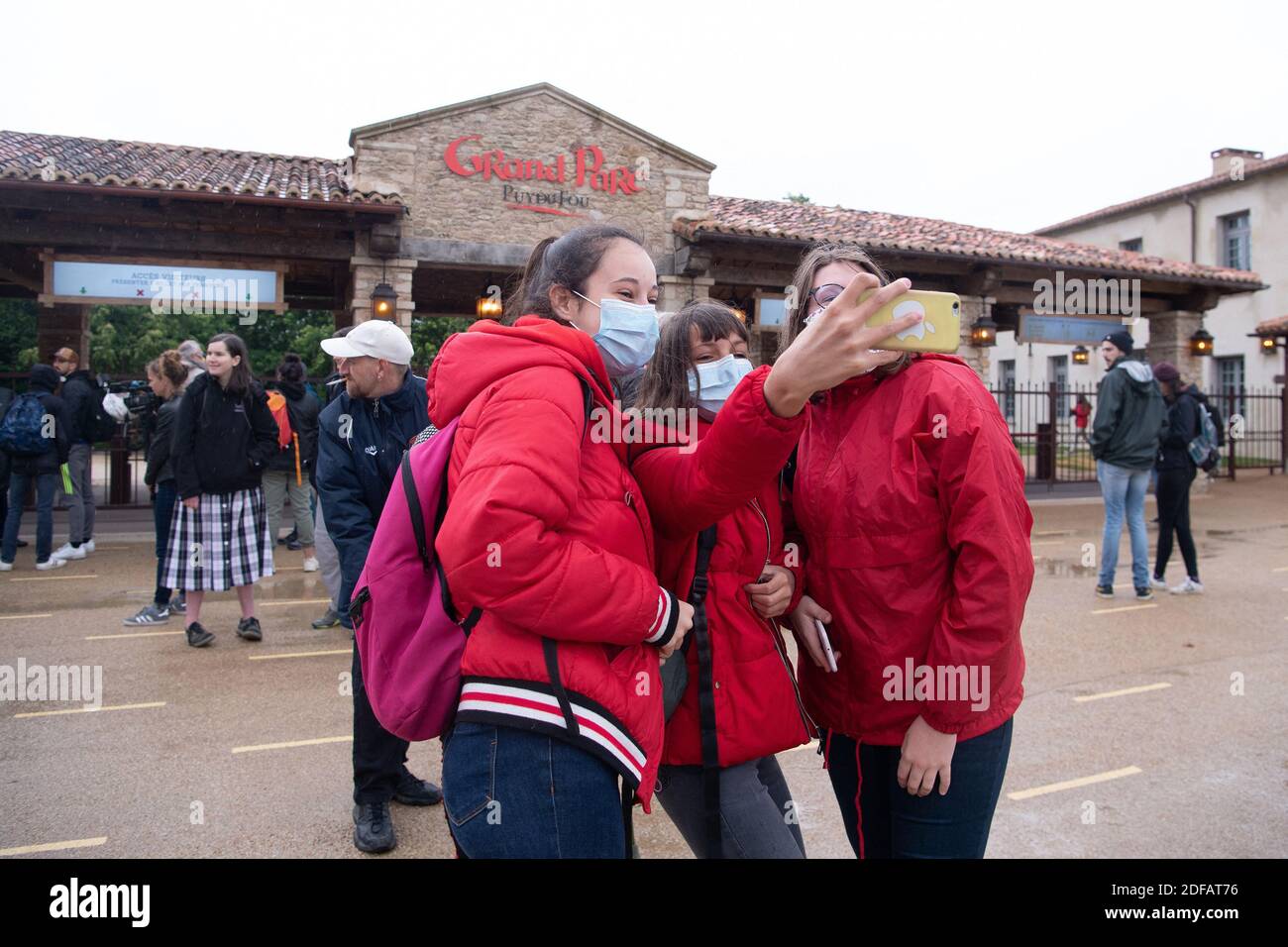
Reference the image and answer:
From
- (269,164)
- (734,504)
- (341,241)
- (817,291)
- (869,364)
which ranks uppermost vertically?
(269,164)

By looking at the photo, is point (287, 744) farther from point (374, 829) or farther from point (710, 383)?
point (710, 383)

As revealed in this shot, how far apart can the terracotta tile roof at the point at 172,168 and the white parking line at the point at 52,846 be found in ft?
30.0

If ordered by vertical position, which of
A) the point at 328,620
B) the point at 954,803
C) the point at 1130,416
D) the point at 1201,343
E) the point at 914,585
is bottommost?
the point at 328,620

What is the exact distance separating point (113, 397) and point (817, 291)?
1117 centimetres

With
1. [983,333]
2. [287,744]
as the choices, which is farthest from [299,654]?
[983,333]

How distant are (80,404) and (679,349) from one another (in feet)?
29.0

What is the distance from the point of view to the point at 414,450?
5.24 ft

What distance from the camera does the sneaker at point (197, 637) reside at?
5.83 meters

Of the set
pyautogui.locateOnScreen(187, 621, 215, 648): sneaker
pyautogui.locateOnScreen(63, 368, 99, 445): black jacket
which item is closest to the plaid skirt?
pyautogui.locateOnScreen(187, 621, 215, 648): sneaker

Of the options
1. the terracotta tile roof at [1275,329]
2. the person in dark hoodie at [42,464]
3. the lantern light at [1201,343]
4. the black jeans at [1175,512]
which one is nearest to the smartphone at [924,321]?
the black jeans at [1175,512]

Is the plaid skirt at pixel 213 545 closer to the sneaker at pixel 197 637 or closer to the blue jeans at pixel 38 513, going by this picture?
the sneaker at pixel 197 637

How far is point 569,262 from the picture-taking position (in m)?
1.73
